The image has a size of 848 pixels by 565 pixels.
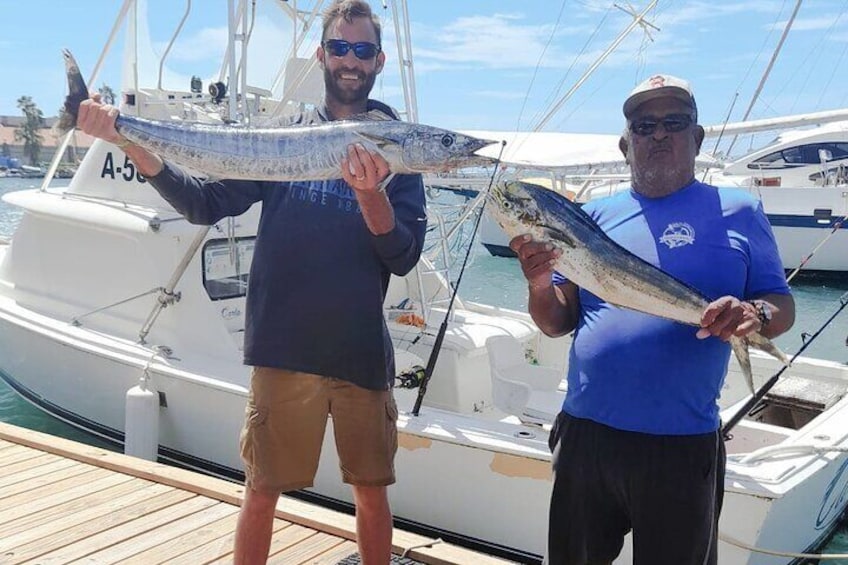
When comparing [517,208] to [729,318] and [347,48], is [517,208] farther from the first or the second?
[347,48]

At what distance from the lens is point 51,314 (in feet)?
20.6

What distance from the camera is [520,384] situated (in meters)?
5.31

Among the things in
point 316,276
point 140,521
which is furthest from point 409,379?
point 316,276

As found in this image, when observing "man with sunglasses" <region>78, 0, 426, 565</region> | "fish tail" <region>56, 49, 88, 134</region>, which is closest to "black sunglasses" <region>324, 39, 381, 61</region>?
"man with sunglasses" <region>78, 0, 426, 565</region>

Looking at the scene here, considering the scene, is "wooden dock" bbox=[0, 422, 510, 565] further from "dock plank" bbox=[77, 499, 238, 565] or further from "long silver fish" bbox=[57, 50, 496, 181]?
"long silver fish" bbox=[57, 50, 496, 181]

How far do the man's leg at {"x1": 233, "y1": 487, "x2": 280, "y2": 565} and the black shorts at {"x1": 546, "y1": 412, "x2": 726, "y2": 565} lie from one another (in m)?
0.97

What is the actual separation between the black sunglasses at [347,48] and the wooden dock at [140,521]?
6.81 feet

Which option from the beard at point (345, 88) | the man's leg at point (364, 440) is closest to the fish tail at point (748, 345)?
the man's leg at point (364, 440)

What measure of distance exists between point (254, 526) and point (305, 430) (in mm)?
376

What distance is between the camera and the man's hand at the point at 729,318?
1943 millimetres

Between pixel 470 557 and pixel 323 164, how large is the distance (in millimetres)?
1956

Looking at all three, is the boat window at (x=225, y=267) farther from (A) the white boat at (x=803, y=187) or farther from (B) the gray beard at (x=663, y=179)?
(A) the white boat at (x=803, y=187)

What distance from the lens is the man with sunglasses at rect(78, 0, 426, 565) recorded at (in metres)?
2.49

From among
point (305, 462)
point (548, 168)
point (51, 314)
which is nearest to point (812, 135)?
point (548, 168)
